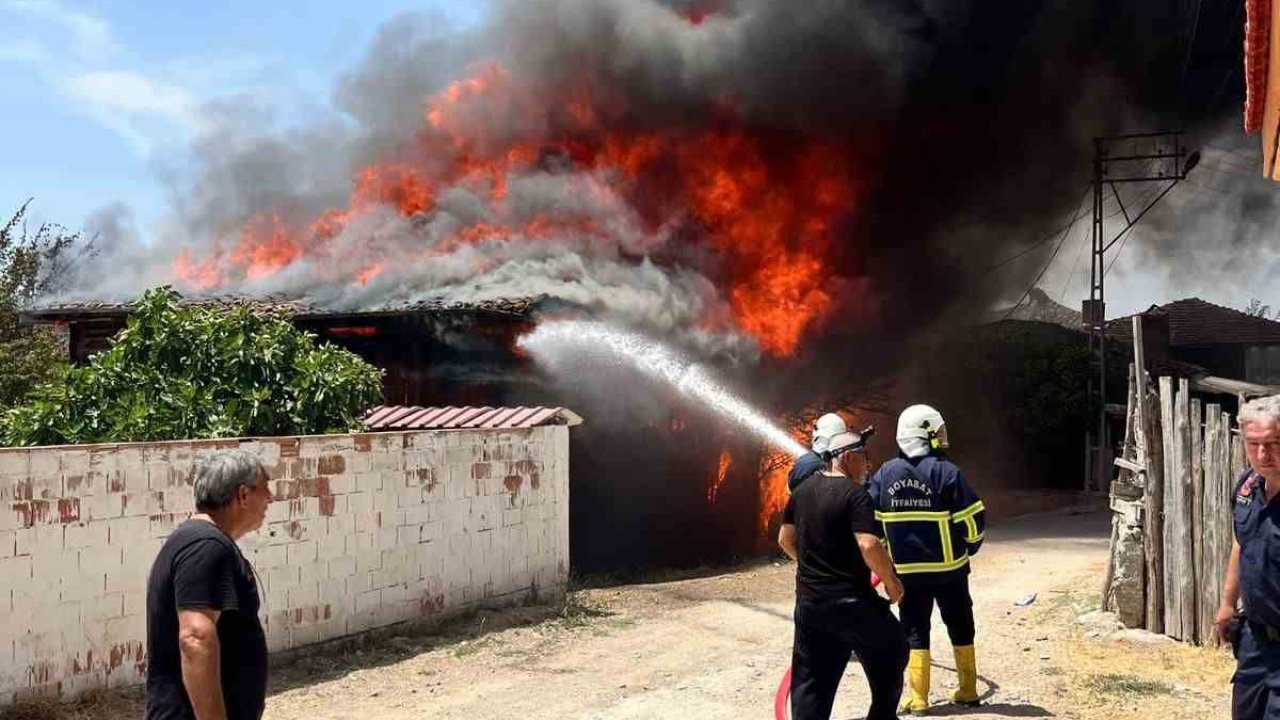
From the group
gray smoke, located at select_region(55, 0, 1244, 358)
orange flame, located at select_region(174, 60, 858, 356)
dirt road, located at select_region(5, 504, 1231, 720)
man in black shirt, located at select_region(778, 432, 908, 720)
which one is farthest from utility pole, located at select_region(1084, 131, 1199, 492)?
man in black shirt, located at select_region(778, 432, 908, 720)

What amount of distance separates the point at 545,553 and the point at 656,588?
2028 mm

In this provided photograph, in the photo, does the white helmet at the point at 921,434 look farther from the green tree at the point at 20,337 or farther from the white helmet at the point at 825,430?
the green tree at the point at 20,337

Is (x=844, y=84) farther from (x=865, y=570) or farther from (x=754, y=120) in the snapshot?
(x=865, y=570)

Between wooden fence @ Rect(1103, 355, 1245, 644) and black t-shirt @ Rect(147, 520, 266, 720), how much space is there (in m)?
6.24

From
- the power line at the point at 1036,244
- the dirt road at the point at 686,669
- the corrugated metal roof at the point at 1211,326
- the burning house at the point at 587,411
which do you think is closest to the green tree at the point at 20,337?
the burning house at the point at 587,411

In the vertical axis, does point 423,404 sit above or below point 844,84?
below

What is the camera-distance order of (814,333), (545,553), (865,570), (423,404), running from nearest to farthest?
1. (865,570)
2. (545,553)
3. (423,404)
4. (814,333)

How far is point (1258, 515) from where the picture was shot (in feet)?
13.9

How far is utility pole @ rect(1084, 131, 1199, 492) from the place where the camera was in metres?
24.6

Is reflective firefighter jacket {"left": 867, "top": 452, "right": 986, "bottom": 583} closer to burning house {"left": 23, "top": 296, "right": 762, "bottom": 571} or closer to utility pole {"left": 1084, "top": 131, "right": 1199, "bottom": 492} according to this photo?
burning house {"left": 23, "top": 296, "right": 762, "bottom": 571}

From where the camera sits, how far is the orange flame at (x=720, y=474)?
19375 millimetres

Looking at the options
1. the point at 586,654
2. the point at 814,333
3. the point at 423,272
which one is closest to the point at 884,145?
the point at 814,333

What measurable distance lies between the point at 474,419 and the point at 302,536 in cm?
337

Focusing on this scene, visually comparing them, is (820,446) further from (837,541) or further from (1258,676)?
(1258,676)
